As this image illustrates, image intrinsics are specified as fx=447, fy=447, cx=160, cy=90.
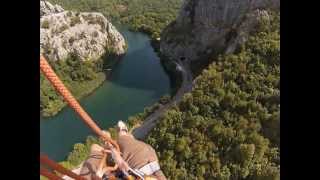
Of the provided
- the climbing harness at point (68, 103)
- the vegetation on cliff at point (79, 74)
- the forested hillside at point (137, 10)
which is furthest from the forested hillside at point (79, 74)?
the climbing harness at point (68, 103)

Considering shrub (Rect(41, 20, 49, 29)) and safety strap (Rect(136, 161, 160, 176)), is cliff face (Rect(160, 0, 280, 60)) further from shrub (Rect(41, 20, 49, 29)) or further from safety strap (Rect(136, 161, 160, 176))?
safety strap (Rect(136, 161, 160, 176))

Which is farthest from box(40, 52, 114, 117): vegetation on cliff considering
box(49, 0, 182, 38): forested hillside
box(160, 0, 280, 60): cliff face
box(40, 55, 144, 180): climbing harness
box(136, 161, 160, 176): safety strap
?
box(40, 55, 144, 180): climbing harness

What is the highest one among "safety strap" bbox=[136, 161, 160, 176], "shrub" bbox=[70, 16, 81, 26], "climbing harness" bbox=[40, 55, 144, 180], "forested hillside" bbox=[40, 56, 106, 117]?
"climbing harness" bbox=[40, 55, 144, 180]

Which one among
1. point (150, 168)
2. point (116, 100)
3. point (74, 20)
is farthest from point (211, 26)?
point (150, 168)

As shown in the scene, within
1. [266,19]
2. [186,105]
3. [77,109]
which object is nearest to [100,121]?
[186,105]

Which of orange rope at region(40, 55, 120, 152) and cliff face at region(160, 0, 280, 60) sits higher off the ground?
orange rope at region(40, 55, 120, 152)
